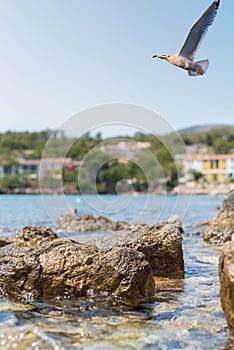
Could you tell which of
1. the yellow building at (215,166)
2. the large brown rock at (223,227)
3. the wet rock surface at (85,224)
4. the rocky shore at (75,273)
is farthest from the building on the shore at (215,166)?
the rocky shore at (75,273)

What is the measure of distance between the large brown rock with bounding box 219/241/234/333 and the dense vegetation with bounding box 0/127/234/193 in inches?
1020

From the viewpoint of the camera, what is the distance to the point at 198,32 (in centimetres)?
702

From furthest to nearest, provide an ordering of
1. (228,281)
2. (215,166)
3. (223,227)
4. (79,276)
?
(215,166) < (223,227) < (79,276) < (228,281)

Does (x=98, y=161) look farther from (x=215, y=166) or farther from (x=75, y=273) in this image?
(x=215, y=166)

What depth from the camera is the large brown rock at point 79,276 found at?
21.7 ft

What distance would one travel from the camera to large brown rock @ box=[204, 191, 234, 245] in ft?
45.5

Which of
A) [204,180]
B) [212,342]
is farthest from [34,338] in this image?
[204,180]

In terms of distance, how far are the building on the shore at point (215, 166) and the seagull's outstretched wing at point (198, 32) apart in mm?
119382

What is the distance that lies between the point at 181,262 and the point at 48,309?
11.6 ft

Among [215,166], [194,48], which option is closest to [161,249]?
[194,48]

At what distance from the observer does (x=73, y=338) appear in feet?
16.0

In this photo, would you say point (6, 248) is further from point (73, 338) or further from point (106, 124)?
point (106, 124)

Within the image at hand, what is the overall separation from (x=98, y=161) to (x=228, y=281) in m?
53.7

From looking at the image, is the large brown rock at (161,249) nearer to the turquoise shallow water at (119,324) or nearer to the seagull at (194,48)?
the turquoise shallow water at (119,324)
